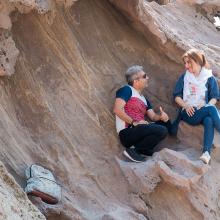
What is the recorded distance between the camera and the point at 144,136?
6.03 meters

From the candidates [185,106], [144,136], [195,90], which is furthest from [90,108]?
[195,90]

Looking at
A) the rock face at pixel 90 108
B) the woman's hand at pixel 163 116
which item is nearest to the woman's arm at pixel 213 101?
the rock face at pixel 90 108

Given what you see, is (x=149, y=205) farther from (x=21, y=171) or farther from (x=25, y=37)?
(x=25, y=37)

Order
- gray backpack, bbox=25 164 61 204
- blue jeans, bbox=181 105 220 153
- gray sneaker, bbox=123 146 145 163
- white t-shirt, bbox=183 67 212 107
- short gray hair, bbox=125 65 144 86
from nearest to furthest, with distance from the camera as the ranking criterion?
1. gray backpack, bbox=25 164 61 204
2. blue jeans, bbox=181 105 220 153
3. gray sneaker, bbox=123 146 145 163
4. white t-shirt, bbox=183 67 212 107
5. short gray hair, bbox=125 65 144 86

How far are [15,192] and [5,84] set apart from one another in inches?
61.0

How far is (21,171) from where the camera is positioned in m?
5.42

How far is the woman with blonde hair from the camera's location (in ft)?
20.3

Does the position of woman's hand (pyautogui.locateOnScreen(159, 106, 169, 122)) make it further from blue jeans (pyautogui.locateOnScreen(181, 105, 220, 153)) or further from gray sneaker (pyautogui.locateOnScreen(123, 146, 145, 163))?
gray sneaker (pyautogui.locateOnScreen(123, 146, 145, 163))

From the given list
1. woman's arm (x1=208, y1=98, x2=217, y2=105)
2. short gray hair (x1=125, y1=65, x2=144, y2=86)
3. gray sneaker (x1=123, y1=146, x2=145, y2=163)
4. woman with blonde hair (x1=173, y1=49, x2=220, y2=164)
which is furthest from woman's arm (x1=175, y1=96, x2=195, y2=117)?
gray sneaker (x1=123, y1=146, x2=145, y2=163)

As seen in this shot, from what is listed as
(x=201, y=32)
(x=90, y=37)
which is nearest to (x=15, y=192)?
(x=90, y=37)

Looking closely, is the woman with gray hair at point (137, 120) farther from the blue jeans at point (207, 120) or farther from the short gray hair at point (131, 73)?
the blue jeans at point (207, 120)

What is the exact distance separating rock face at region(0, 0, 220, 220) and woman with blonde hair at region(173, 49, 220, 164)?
250 millimetres

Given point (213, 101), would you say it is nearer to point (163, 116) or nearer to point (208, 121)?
point (208, 121)

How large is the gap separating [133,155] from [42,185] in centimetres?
113
